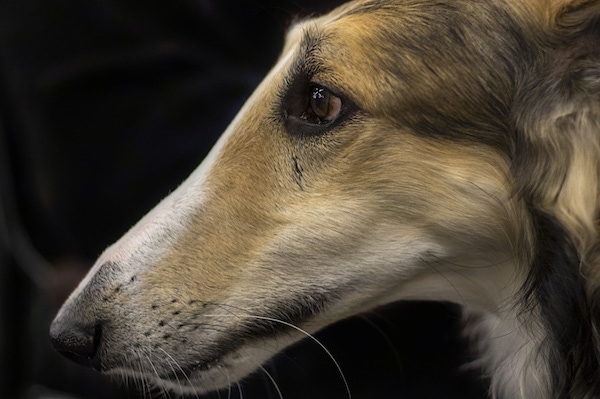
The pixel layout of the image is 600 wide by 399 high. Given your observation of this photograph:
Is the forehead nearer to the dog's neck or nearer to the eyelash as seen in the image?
the eyelash

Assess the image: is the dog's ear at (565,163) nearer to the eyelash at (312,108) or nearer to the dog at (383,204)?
the dog at (383,204)

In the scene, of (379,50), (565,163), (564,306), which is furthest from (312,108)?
(564,306)

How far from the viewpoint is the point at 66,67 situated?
5.60ft

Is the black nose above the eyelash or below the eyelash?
below

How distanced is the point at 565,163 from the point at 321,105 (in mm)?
406

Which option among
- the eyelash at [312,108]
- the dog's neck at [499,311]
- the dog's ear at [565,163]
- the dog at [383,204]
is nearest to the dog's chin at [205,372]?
the dog at [383,204]

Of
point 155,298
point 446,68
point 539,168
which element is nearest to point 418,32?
point 446,68

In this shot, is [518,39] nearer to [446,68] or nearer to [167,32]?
[446,68]

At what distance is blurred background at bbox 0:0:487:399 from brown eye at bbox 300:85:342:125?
0.43m

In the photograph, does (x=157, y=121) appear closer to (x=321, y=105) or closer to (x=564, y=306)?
(x=321, y=105)

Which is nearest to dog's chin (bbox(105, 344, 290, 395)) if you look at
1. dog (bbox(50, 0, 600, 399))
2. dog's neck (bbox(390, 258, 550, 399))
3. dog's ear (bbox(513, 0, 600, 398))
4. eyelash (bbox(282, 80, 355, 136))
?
dog (bbox(50, 0, 600, 399))

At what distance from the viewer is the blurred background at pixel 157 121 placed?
1655 mm

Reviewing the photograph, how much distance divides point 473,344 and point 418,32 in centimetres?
79

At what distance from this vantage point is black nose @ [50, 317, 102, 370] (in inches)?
48.0
